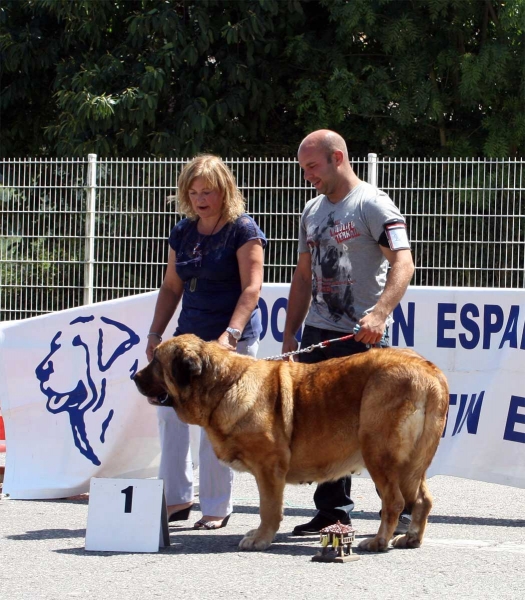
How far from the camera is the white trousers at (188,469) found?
5.99m

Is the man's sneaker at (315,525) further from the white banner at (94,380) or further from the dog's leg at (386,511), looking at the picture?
the white banner at (94,380)

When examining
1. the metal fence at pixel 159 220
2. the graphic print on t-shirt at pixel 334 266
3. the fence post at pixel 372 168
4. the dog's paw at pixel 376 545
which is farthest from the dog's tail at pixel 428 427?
the fence post at pixel 372 168

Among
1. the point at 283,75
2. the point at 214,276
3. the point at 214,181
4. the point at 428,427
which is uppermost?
the point at 283,75

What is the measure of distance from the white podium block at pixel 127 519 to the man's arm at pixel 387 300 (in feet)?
4.40

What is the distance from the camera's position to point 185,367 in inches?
209

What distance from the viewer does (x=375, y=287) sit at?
18.5 ft

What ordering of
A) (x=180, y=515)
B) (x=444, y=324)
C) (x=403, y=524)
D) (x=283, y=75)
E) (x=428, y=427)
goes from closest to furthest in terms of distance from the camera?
1. (x=428, y=427)
2. (x=403, y=524)
3. (x=180, y=515)
4. (x=444, y=324)
5. (x=283, y=75)

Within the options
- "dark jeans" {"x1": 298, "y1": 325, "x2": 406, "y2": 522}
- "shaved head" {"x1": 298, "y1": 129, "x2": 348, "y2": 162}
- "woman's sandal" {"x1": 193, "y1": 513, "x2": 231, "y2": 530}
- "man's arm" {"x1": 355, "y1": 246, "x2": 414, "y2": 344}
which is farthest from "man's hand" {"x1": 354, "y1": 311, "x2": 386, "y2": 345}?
"woman's sandal" {"x1": 193, "y1": 513, "x2": 231, "y2": 530}

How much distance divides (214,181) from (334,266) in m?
0.84

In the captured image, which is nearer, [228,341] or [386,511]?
[386,511]

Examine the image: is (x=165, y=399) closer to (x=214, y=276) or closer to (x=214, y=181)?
(x=214, y=276)

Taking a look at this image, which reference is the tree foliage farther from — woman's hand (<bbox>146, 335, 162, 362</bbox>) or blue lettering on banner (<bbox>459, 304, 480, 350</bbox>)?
woman's hand (<bbox>146, 335, 162, 362</bbox>)

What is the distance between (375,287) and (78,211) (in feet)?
23.6

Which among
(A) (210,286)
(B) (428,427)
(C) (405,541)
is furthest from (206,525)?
(B) (428,427)
